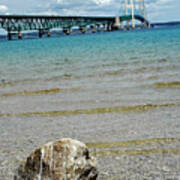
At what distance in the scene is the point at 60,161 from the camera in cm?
303

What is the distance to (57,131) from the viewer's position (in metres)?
5.58

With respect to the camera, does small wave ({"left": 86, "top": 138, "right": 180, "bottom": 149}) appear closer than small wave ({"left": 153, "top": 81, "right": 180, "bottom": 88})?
Yes

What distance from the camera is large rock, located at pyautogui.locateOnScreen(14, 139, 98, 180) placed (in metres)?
3.04

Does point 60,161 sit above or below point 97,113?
above

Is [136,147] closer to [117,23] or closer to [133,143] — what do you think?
[133,143]

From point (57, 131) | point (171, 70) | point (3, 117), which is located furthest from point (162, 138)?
point (171, 70)

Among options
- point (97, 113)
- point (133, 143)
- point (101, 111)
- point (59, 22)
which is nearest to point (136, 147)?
point (133, 143)

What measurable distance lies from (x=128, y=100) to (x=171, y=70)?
4770 mm

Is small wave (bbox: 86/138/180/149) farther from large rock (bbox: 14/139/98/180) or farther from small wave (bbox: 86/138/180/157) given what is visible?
large rock (bbox: 14/139/98/180)

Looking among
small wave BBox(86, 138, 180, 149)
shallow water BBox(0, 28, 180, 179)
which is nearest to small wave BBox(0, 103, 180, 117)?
shallow water BBox(0, 28, 180, 179)

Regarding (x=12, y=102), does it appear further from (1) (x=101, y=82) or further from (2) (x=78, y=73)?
(2) (x=78, y=73)

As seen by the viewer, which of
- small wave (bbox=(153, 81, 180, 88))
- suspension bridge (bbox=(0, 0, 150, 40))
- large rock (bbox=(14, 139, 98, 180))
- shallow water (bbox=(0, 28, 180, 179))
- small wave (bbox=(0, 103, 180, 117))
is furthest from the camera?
suspension bridge (bbox=(0, 0, 150, 40))

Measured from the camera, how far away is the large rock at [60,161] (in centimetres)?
304

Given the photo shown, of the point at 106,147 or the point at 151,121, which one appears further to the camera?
the point at 151,121
